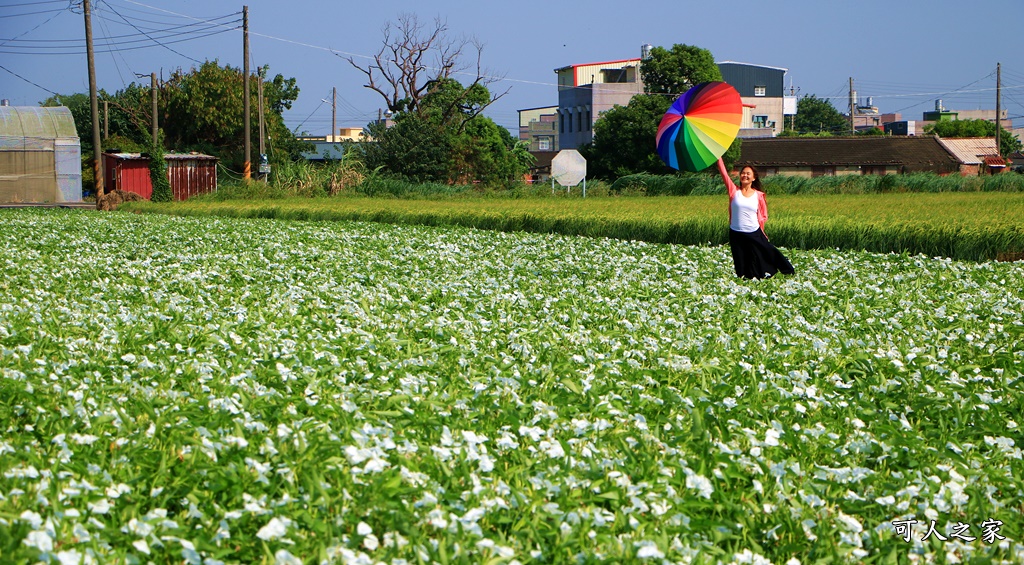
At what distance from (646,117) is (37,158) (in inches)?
1226

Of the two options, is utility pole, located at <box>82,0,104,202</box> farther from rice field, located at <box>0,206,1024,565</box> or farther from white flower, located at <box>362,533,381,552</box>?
white flower, located at <box>362,533,381,552</box>

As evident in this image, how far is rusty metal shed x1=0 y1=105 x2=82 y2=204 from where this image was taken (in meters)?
43.6

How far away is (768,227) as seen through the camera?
20.3 metres

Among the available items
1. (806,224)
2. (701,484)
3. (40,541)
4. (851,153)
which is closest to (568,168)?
(851,153)

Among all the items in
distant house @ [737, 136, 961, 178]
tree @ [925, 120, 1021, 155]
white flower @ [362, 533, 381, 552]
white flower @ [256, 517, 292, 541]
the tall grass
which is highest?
tree @ [925, 120, 1021, 155]

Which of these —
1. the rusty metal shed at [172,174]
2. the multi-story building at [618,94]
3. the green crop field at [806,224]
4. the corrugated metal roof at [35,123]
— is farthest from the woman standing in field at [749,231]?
the multi-story building at [618,94]

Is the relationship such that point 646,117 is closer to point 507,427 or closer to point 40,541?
point 507,427

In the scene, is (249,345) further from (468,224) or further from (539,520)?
(468,224)

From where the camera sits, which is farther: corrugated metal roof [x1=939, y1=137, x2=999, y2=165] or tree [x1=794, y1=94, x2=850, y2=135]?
tree [x1=794, y1=94, x2=850, y2=135]

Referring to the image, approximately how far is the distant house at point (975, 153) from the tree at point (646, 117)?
20402 mm

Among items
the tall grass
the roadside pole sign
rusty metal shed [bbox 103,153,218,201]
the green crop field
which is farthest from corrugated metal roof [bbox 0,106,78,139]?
the tall grass

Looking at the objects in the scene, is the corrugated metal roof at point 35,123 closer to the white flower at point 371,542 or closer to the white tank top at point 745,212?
the white tank top at point 745,212

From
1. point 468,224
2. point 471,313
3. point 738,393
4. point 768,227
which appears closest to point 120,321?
point 471,313

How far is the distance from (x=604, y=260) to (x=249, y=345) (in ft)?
30.3
